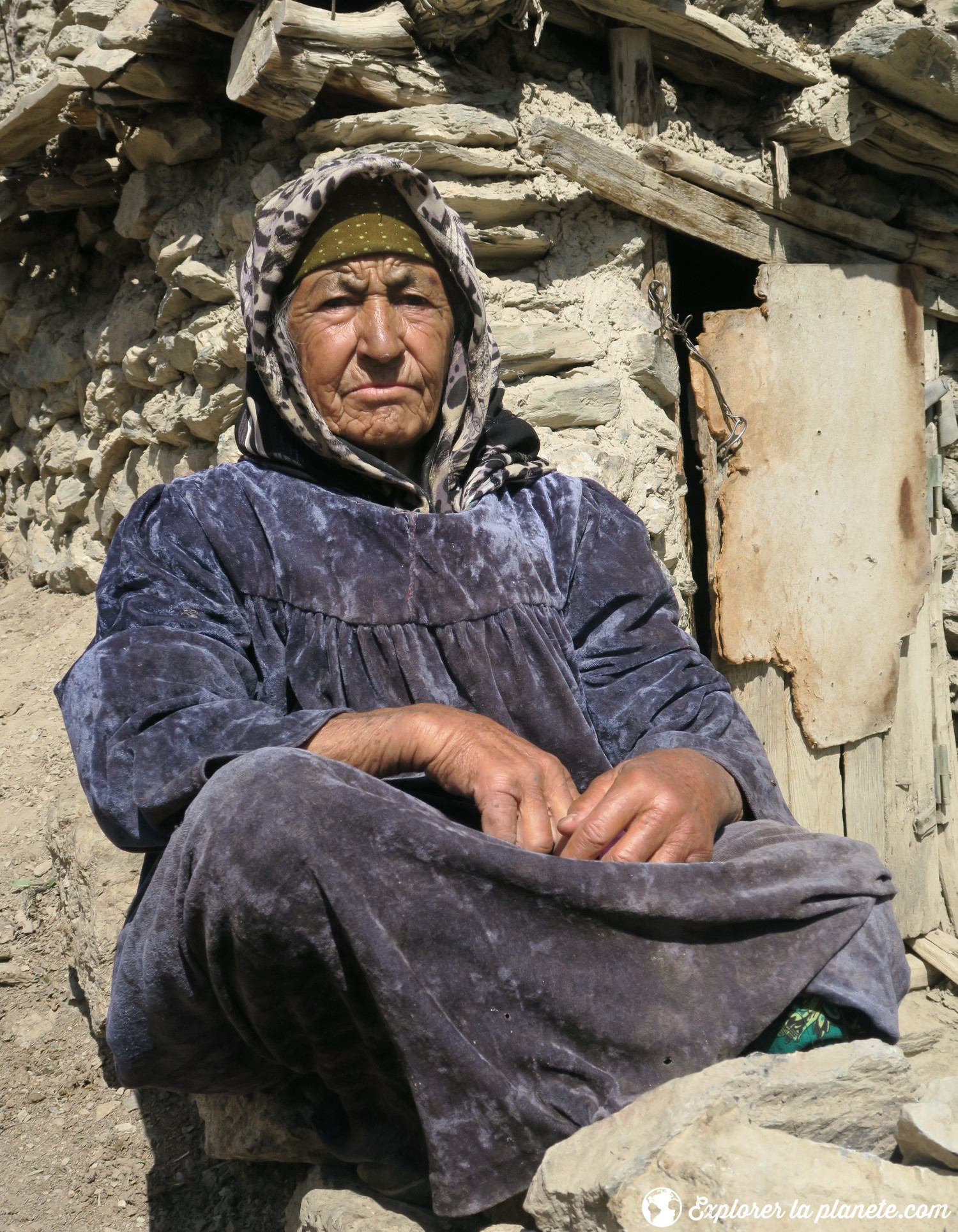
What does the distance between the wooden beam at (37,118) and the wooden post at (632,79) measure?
5.56 ft

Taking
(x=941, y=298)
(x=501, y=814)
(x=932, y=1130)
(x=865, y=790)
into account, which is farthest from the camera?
(x=941, y=298)

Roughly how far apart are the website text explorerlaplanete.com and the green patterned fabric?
0.31 metres

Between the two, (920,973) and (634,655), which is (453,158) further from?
(920,973)

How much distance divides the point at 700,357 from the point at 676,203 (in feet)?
1.53

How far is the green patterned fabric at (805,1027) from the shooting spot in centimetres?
158

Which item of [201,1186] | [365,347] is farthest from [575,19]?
[201,1186]

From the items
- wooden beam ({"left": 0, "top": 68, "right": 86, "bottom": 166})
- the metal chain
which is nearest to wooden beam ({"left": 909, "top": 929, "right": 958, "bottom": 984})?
the metal chain

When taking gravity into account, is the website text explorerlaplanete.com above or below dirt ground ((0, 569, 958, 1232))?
above

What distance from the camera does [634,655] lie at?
2.18 metres

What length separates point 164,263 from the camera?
3.59 metres

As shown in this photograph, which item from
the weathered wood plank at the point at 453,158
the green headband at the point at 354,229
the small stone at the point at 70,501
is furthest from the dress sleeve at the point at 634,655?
the small stone at the point at 70,501

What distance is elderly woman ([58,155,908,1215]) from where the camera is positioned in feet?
4.76

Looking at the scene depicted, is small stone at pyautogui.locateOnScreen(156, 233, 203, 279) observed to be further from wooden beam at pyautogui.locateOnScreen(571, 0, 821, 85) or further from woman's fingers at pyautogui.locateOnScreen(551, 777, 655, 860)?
woman's fingers at pyautogui.locateOnScreen(551, 777, 655, 860)

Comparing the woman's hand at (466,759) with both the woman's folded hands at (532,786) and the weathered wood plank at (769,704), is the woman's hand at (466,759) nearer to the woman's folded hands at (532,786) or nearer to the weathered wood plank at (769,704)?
the woman's folded hands at (532,786)
